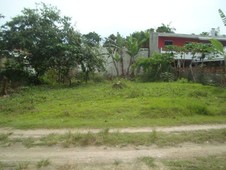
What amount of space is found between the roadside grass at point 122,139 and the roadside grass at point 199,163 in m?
1.12

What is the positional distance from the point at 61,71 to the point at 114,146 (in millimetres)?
16203

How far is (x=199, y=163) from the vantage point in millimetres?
A: 6074

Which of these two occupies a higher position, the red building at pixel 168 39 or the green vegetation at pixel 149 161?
the red building at pixel 168 39

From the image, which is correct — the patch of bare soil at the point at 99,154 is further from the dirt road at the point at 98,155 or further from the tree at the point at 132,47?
the tree at the point at 132,47

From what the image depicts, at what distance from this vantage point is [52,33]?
2233 cm

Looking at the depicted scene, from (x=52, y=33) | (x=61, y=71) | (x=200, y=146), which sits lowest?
(x=200, y=146)

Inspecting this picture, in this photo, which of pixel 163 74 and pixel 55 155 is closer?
pixel 55 155

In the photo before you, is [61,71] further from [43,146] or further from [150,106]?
[43,146]

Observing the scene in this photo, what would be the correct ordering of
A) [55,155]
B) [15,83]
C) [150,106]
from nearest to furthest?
[55,155] → [150,106] → [15,83]

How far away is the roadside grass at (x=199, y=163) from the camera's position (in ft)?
19.1

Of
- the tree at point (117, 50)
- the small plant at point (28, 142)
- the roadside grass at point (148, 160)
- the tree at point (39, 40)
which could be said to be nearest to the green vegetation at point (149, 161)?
the roadside grass at point (148, 160)

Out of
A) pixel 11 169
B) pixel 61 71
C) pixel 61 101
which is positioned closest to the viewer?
pixel 11 169

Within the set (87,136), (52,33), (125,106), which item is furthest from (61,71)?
(87,136)

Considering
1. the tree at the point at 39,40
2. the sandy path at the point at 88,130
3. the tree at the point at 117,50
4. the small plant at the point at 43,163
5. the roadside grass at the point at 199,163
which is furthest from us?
the tree at the point at 117,50
